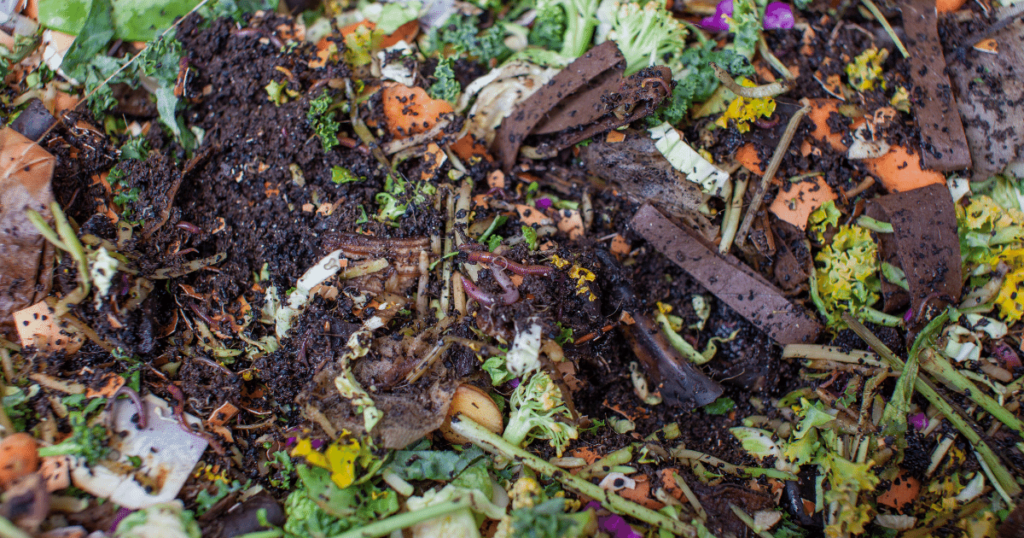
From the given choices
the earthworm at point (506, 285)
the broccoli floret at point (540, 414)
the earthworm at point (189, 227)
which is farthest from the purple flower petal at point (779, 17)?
the earthworm at point (189, 227)

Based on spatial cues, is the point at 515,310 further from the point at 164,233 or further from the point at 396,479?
the point at 164,233

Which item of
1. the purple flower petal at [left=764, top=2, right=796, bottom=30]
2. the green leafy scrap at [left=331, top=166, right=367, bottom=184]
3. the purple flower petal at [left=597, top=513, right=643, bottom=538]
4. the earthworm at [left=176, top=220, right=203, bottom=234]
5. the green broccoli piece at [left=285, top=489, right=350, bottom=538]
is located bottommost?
the purple flower petal at [left=597, top=513, right=643, bottom=538]

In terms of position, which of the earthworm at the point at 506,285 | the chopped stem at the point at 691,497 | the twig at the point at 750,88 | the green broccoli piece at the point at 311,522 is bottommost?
the chopped stem at the point at 691,497

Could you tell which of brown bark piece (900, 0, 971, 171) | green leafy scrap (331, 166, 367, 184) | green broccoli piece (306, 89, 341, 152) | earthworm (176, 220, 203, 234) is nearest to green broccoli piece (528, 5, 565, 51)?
green broccoli piece (306, 89, 341, 152)

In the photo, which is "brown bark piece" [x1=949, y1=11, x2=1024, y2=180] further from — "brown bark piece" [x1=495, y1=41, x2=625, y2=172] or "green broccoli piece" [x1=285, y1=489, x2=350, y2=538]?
"green broccoli piece" [x1=285, y1=489, x2=350, y2=538]

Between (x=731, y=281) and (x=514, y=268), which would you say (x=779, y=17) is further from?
(x=514, y=268)

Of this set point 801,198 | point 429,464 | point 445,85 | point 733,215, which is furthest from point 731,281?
point 445,85

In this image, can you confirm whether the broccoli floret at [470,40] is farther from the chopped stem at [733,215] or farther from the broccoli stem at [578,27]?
the chopped stem at [733,215]
